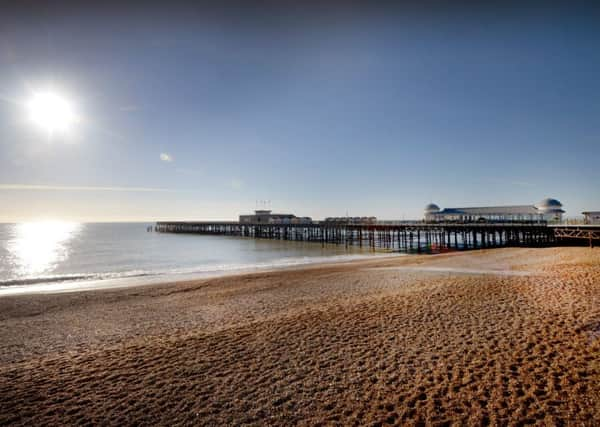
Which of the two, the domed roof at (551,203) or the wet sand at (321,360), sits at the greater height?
the domed roof at (551,203)

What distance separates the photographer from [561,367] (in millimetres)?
4859

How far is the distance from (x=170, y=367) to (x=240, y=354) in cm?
133

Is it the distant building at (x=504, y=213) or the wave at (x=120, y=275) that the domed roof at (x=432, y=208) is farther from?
Answer: the wave at (x=120, y=275)

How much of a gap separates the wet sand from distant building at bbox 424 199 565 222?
28.6 meters

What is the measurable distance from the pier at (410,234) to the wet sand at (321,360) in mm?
24145

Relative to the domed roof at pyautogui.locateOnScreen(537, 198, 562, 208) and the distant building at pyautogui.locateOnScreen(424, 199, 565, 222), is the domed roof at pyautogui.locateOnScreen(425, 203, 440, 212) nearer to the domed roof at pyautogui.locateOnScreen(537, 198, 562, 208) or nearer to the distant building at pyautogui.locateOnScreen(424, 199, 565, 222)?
the distant building at pyautogui.locateOnScreen(424, 199, 565, 222)

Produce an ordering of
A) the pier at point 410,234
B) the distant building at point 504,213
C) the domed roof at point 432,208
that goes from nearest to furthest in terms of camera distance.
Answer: the pier at point 410,234
the distant building at point 504,213
the domed roof at point 432,208

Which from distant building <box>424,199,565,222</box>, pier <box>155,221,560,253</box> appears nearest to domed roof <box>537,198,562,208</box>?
distant building <box>424,199,565,222</box>

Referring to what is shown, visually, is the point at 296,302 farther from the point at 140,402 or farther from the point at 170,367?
the point at 140,402

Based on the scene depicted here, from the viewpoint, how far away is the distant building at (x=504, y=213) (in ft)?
111

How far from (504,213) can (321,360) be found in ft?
129

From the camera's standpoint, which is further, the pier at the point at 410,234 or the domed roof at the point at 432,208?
the domed roof at the point at 432,208

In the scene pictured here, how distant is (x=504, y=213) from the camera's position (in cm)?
3616

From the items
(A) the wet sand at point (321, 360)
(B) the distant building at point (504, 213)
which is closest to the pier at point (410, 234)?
(B) the distant building at point (504, 213)
